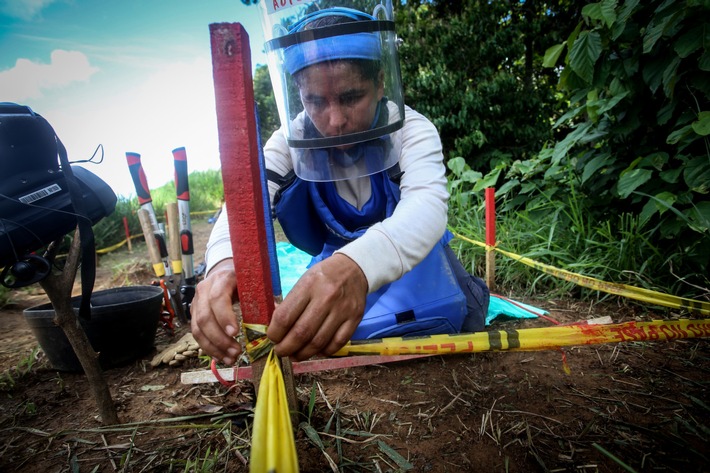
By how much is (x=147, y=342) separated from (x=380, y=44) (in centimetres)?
197

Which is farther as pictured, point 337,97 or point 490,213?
point 490,213

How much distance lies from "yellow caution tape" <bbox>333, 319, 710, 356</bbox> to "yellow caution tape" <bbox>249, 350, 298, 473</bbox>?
0.45m

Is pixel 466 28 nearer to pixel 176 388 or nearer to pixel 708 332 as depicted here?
pixel 708 332

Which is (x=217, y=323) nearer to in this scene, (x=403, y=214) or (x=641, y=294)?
(x=403, y=214)

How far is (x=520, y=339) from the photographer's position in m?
1.26

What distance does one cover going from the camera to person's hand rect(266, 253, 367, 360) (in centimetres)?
89

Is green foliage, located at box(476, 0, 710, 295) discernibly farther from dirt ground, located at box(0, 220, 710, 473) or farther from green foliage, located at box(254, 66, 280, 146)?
green foliage, located at box(254, 66, 280, 146)

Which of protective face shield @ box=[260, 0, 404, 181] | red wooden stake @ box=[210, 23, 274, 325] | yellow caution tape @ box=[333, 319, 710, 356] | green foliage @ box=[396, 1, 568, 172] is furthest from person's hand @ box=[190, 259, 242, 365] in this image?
green foliage @ box=[396, 1, 568, 172]

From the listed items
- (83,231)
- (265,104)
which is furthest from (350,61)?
(265,104)

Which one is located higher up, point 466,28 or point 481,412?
point 466,28

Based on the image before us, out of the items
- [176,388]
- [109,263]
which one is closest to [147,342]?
[176,388]

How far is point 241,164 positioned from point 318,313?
39 centimetres

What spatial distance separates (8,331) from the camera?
2.97 meters

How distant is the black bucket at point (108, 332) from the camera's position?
6.04 feet
